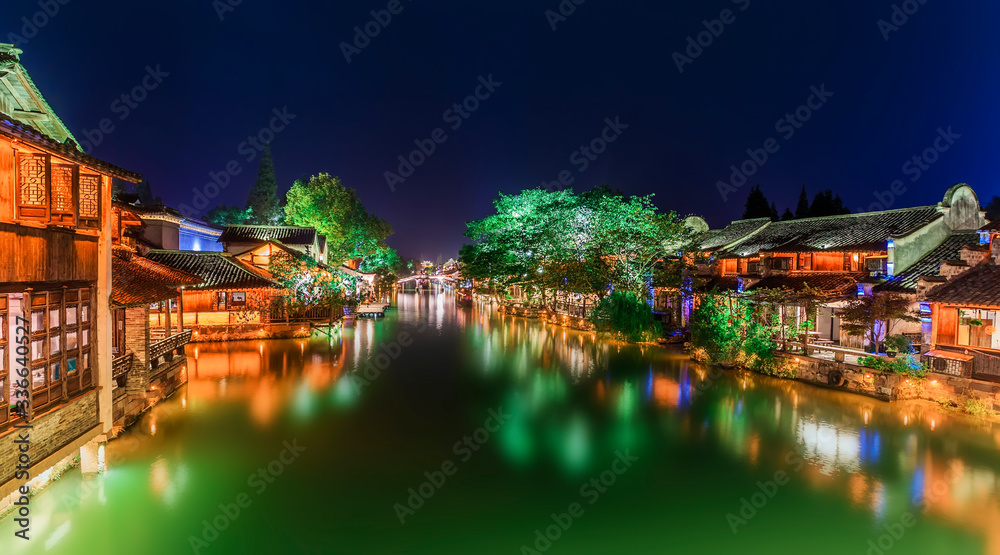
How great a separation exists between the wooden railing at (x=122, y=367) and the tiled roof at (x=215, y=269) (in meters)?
12.0

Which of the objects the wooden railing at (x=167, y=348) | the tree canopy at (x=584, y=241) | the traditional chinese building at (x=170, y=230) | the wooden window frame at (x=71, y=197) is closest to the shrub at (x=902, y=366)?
the tree canopy at (x=584, y=241)

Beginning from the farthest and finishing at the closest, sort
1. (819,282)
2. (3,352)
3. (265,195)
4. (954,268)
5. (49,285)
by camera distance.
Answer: (265,195) → (819,282) → (954,268) → (49,285) → (3,352)

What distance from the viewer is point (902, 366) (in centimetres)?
1644

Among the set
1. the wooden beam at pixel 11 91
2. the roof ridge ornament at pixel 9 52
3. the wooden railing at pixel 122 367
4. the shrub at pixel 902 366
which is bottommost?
the shrub at pixel 902 366

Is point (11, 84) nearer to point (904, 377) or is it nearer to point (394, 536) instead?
point (394, 536)

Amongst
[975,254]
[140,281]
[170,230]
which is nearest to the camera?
[140,281]

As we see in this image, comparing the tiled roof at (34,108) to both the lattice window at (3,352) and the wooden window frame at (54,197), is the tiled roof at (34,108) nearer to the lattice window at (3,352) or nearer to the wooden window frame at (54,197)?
the wooden window frame at (54,197)

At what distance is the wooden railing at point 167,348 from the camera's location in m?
14.6

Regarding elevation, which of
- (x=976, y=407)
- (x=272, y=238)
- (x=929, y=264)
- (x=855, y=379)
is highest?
(x=272, y=238)

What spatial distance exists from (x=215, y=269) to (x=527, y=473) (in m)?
22.8

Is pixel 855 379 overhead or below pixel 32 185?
below

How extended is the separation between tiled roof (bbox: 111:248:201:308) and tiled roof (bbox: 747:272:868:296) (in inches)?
845

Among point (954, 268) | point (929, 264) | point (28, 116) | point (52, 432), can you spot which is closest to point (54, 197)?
point (28, 116)

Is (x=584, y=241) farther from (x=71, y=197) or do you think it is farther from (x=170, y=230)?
(x=71, y=197)
